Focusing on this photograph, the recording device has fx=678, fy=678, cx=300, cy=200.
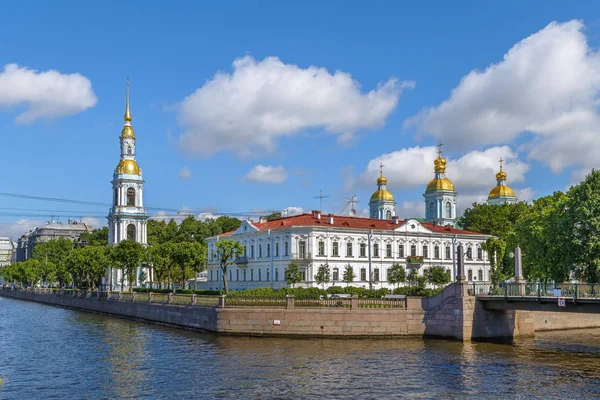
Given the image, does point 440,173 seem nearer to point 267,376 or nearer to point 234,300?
point 234,300

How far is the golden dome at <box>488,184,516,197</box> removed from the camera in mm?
127000

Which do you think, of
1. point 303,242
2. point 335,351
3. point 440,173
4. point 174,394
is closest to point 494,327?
point 335,351

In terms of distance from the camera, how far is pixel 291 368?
35500 millimetres

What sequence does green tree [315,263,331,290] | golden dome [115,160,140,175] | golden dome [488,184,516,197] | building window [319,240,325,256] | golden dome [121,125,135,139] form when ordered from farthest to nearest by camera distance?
golden dome [121,125,135,139] < golden dome [488,184,516,197] < golden dome [115,160,140,175] < building window [319,240,325,256] < green tree [315,263,331,290]

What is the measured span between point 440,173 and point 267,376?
91516mm

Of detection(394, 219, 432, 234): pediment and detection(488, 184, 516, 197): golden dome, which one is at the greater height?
detection(488, 184, 516, 197): golden dome

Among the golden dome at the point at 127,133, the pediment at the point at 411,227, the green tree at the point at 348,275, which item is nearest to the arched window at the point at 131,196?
the golden dome at the point at 127,133

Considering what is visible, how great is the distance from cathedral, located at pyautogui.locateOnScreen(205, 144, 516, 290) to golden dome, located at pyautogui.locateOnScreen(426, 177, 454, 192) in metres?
24.0

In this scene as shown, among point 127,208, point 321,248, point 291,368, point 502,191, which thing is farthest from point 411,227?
point 127,208

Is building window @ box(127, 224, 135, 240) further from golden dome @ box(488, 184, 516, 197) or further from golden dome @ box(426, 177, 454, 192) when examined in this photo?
golden dome @ box(488, 184, 516, 197)

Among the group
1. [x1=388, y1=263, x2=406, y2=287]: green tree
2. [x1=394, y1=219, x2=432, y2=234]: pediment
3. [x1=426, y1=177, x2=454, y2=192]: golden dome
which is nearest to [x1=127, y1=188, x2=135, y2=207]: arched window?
[x1=426, y1=177, x2=454, y2=192]: golden dome

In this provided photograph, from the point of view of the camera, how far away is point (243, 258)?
88.9 m

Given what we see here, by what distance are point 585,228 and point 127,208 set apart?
294 ft

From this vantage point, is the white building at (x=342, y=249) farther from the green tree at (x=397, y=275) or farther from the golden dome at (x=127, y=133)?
the golden dome at (x=127, y=133)
